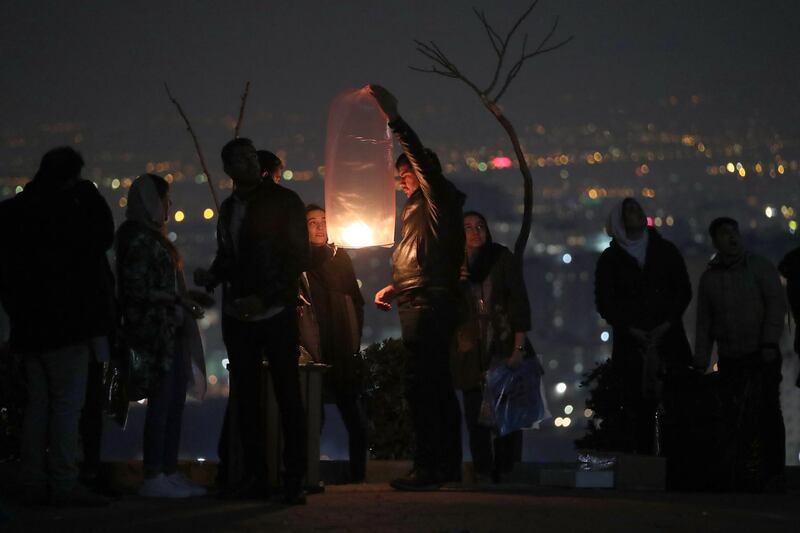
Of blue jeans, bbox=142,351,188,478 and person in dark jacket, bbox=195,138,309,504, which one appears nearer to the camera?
person in dark jacket, bbox=195,138,309,504

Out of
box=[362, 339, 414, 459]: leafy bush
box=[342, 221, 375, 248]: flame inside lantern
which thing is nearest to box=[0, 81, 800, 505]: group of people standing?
box=[342, 221, 375, 248]: flame inside lantern

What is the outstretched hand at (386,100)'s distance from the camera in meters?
9.32

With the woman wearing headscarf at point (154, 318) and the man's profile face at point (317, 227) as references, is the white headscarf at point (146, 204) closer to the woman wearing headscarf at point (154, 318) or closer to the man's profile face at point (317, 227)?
the woman wearing headscarf at point (154, 318)

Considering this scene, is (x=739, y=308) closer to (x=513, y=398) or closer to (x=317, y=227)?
(x=513, y=398)

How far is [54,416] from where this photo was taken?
8.29 meters

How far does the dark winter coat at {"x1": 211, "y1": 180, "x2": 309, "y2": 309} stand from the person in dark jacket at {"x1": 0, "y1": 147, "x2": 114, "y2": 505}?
2.41ft

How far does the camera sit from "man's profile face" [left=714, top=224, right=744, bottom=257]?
Result: 37.1 feet

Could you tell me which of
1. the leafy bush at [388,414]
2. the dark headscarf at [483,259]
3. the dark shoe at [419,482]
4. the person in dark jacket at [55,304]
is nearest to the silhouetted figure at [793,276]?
the dark headscarf at [483,259]

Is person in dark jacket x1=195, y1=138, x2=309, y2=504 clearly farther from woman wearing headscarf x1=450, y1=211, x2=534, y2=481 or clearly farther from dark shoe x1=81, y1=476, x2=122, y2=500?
woman wearing headscarf x1=450, y1=211, x2=534, y2=481

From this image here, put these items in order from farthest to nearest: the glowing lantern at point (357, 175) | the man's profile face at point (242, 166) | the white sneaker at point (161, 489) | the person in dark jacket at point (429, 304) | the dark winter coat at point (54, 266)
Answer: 1. the glowing lantern at point (357, 175)
2. the person in dark jacket at point (429, 304)
3. the white sneaker at point (161, 489)
4. the man's profile face at point (242, 166)
5. the dark winter coat at point (54, 266)

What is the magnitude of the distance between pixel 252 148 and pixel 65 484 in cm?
212

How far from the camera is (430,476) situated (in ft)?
31.2

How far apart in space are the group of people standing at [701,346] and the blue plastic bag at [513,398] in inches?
23.2

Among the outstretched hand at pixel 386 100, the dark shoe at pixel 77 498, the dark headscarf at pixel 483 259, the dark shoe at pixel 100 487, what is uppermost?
the outstretched hand at pixel 386 100
